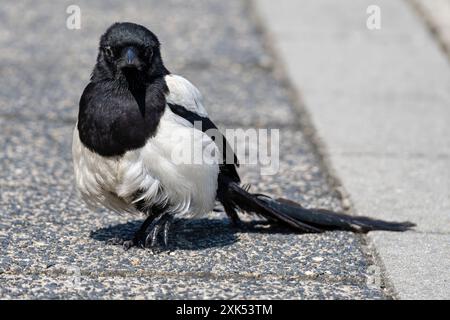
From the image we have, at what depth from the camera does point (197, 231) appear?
4797mm

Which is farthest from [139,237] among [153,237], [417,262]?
[417,262]

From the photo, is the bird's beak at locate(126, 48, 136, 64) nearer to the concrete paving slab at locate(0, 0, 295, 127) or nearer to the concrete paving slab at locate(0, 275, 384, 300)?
the concrete paving slab at locate(0, 275, 384, 300)

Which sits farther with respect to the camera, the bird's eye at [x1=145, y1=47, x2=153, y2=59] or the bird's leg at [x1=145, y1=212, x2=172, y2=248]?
the bird's leg at [x1=145, y1=212, x2=172, y2=248]

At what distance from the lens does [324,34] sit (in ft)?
29.3

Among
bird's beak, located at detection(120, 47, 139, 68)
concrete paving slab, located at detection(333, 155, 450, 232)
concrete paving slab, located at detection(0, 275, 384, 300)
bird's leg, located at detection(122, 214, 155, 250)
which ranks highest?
bird's beak, located at detection(120, 47, 139, 68)

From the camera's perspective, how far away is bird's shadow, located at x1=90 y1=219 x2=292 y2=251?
4.57 meters

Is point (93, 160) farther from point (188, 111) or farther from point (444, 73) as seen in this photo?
point (444, 73)

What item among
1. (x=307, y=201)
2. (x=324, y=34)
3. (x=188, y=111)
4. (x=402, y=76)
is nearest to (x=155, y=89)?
(x=188, y=111)

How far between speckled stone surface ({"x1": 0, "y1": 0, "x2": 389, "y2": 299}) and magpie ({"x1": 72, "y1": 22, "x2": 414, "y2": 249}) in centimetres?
24

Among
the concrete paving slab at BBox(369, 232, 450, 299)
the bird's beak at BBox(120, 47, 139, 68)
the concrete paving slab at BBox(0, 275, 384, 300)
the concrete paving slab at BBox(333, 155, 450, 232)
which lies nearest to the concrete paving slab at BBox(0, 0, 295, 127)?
the concrete paving slab at BBox(333, 155, 450, 232)

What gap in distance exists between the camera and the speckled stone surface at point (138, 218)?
13.2 feet

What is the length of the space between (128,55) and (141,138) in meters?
0.37

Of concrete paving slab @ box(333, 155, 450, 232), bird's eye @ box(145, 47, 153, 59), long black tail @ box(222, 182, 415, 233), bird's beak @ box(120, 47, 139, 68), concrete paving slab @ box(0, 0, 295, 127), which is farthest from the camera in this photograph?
concrete paving slab @ box(0, 0, 295, 127)
